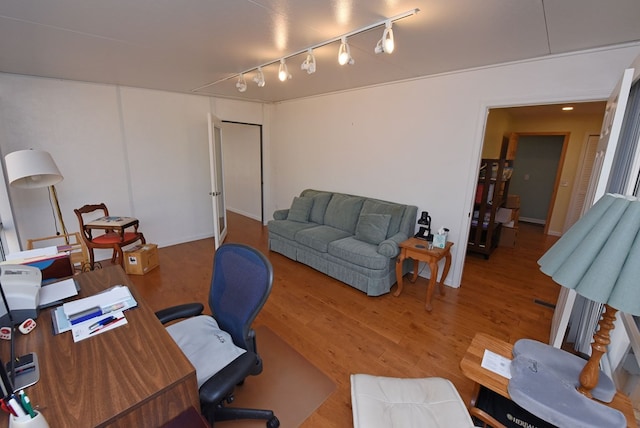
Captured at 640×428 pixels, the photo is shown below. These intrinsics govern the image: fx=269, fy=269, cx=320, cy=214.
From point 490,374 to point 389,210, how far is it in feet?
7.50

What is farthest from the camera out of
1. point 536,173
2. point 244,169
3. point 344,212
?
point 536,173

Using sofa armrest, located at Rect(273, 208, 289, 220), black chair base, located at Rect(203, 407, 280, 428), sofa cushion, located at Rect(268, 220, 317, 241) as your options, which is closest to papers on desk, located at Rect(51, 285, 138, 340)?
black chair base, located at Rect(203, 407, 280, 428)

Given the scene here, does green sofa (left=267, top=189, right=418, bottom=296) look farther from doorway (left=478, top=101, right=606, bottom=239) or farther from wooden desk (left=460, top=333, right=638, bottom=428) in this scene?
doorway (left=478, top=101, right=606, bottom=239)

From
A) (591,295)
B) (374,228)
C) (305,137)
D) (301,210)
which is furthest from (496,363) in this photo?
(305,137)

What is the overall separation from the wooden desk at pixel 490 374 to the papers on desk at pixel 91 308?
1673 millimetres

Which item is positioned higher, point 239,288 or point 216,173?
point 216,173

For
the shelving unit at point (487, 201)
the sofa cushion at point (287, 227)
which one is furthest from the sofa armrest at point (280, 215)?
the shelving unit at point (487, 201)

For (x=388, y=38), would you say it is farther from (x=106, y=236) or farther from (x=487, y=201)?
(x=106, y=236)

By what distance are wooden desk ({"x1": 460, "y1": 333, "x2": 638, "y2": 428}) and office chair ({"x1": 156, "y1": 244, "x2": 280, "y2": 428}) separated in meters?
1.04

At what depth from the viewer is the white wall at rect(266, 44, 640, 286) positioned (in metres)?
2.30

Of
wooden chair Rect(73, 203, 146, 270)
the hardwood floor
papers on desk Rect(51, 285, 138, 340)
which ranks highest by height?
papers on desk Rect(51, 285, 138, 340)

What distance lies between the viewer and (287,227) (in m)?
3.87

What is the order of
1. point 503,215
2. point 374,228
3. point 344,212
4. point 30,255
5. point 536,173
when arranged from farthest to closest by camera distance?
point 536,173, point 503,215, point 344,212, point 374,228, point 30,255

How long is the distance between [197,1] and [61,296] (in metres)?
1.80
